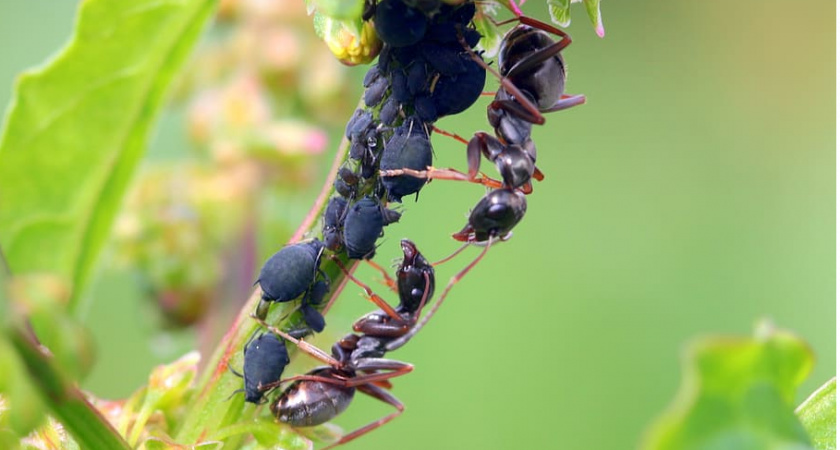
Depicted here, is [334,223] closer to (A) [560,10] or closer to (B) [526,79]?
(A) [560,10]

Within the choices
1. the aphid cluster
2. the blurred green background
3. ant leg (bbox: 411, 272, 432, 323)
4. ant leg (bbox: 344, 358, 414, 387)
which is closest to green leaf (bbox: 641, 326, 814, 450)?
the aphid cluster

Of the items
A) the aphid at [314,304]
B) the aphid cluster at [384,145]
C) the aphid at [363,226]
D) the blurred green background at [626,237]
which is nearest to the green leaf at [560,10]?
the aphid cluster at [384,145]

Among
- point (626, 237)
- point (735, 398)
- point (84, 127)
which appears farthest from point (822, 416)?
point (626, 237)

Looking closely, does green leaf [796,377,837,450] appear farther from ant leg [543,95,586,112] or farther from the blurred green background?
the blurred green background

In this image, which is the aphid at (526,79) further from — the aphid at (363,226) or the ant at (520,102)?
the aphid at (363,226)

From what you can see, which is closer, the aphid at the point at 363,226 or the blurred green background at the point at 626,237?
the aphid at the point at 363,226

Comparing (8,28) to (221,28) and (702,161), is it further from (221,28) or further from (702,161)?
(702,161)
